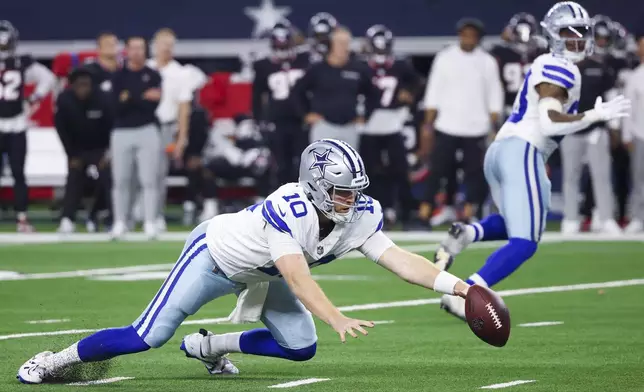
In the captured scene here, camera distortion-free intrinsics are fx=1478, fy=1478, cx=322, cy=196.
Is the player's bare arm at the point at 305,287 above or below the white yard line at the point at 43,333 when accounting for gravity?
above

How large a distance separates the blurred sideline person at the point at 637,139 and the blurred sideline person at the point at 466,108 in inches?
53.3

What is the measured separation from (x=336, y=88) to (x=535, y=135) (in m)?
6.04

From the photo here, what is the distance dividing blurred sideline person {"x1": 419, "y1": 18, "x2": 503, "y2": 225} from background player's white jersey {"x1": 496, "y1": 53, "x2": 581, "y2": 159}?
5440 mm

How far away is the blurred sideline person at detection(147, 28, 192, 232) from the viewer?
579 inches

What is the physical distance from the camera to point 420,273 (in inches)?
238

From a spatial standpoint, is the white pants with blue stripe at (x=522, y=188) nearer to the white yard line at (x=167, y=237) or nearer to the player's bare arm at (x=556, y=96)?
the player's bare arm at (x=556, y=96)

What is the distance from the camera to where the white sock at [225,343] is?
648 cm

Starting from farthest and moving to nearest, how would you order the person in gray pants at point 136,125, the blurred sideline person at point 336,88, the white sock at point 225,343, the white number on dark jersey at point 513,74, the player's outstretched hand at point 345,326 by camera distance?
the white number on dark jersey at point 513,74
the blurred sideline person at point 336,88
the person in gray pants at point 136,125
the white sock at point 225,343
the player's outstretched hand at point 345,326

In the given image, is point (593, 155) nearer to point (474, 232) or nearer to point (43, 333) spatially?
point (474, 232)

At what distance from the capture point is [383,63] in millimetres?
15383

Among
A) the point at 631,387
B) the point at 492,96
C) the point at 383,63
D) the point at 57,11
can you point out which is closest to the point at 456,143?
the point at 492,96

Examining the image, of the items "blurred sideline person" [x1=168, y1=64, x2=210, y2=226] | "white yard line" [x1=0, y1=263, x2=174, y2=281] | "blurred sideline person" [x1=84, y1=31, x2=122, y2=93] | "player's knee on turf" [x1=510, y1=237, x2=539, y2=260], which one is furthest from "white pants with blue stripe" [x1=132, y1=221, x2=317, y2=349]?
"blurred sideline person" [x1=168, y1=64, x2=210, y2=226]

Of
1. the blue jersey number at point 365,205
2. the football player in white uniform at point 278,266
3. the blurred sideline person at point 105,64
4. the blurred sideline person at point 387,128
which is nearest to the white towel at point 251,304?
the football player in white uniform at point 278,266

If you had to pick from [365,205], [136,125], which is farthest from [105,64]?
[365,205]
